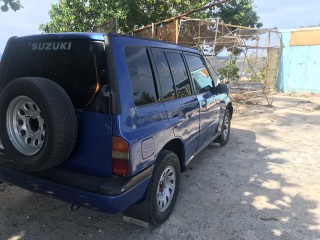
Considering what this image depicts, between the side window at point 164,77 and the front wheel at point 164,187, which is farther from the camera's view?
the side window at point 164,77

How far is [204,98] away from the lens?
4277 mm

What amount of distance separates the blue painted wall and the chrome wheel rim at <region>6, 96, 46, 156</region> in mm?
15331

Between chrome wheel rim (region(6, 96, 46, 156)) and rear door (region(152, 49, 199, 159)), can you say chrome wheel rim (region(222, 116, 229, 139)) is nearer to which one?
rear door (region(152, 49, 199, 159))

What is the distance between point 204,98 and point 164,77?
119cm

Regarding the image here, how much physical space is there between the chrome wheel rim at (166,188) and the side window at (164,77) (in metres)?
0.79

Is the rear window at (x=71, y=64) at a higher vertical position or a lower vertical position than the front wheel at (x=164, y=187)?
higher

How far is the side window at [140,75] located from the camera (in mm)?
2682

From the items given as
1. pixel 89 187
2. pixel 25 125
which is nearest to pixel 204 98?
pixel 89 187

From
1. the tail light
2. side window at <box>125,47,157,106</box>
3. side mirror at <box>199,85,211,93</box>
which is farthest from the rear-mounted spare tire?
side mirror at <box>199,85,211,93</box>

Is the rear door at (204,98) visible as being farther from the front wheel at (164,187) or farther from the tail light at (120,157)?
the tail light at (120,157)

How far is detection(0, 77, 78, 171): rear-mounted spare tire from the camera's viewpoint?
7.55 ft

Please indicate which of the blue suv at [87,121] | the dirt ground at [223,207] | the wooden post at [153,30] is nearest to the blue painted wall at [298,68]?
the wooden post at [153,30]

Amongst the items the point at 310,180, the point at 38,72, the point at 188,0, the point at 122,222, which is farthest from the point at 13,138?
the point at 188,0

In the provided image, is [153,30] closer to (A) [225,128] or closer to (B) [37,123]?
(A) [225,128]
